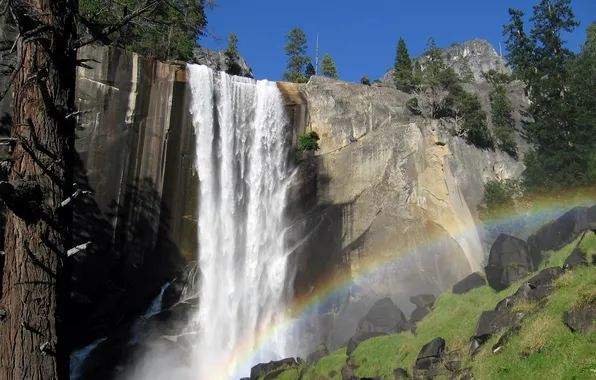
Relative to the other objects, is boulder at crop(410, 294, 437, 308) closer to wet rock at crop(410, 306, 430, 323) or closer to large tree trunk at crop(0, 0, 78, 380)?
wet rock at crop(410, 306, 430, 323)

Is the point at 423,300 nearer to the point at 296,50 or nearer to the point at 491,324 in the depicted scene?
the point at 491,324

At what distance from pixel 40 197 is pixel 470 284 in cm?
1957

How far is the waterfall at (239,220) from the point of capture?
75.1 ft

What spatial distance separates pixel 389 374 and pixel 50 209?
13.8 m

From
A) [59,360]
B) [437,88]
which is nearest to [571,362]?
[59,360]

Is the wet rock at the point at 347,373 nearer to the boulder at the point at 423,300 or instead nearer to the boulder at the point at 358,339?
the boulder at the point at 358,339

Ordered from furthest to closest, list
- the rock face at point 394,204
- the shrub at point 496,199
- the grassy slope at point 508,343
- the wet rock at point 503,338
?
the shrub at point 496,199
the rock face at point 394,204
the wet rock at point 503,338
the grassy slope at point 508,343

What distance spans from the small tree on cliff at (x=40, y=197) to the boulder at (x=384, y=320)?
17980mm

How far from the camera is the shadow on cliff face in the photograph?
21188mm

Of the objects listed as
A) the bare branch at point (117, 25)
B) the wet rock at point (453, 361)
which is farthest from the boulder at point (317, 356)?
the bare branch at point (117, 25)

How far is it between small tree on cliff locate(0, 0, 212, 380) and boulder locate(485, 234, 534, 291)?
57.3ft

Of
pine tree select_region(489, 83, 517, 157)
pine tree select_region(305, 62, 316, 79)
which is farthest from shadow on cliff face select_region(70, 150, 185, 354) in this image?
pine tree select_region(305, 62, 316, 79)

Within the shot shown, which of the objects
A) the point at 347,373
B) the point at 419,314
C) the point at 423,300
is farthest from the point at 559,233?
the point at 347,373

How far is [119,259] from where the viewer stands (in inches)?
864
